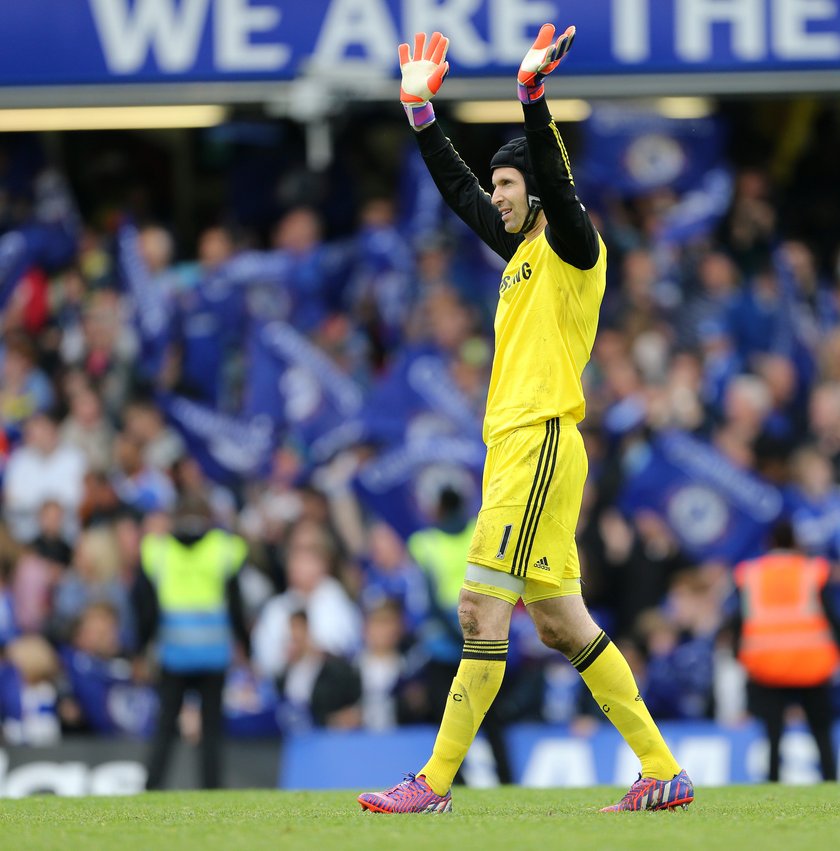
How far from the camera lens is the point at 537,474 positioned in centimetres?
602

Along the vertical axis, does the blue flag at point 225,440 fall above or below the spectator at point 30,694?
above

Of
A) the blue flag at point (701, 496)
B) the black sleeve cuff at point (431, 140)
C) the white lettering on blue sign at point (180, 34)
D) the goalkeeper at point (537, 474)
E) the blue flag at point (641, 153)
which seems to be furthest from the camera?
the blue flag at point (641, 153)

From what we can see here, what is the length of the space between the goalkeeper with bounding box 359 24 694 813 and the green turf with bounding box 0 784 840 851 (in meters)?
0.25

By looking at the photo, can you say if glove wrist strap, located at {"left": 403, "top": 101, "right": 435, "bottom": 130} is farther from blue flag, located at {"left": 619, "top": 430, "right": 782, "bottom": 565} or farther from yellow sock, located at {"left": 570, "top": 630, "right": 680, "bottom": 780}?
blue flag, located at {"left": 619, "top": 430, "right": 782, "bottom": 565}

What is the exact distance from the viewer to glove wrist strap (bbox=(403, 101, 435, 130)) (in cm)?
656

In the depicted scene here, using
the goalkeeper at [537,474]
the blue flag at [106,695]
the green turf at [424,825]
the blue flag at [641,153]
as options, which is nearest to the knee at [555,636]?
the goalkeeper at [537,474]

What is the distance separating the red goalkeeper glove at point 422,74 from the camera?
21.2 ft

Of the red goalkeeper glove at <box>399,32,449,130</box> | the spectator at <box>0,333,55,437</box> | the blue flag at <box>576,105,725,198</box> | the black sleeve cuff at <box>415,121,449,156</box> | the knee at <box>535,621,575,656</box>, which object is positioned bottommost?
the knee at <box>535,621,575,656</box>

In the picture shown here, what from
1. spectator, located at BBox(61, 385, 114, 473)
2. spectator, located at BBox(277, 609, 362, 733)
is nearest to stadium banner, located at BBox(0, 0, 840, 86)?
spectator, located at BBox(61, 385, 114, 473)

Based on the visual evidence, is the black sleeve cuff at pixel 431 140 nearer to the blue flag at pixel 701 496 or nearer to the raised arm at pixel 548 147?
the raised arm at pixel 548 147

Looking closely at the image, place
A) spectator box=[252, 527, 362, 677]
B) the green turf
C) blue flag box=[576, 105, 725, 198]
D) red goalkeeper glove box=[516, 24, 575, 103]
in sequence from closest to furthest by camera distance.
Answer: the green turf < red goalkeeper glove box=[516, 24, 575, 103] < spectator box=[252, 527, 362, 677] < blue flag box=[576, 105, 725, 198]

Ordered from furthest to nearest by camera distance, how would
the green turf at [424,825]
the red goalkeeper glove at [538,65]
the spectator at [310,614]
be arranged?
the spectator at [310,614] < the red goalkeeper glove at [538,65] < the green turf at [424,825]

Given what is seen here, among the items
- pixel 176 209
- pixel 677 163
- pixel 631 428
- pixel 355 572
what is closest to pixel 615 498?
pixel 631 428

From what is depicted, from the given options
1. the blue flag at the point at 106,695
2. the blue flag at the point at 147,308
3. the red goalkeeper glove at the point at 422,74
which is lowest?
the blue flag at the point at 106,695
